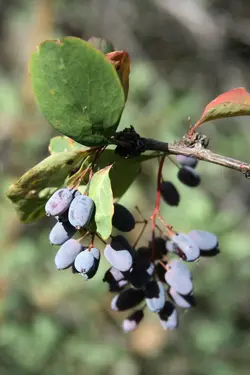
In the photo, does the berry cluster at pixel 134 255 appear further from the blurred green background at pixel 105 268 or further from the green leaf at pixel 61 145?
the blurred green background at pixel 105 268

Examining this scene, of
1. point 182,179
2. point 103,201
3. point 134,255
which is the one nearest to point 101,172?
point 103,201

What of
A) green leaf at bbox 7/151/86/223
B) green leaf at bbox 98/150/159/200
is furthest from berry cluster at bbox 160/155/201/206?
green leaf at bbox 7/151/86/223

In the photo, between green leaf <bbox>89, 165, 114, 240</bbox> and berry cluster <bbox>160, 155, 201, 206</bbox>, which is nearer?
green leaf <bbox>89, 165, 114, 240</bbox>

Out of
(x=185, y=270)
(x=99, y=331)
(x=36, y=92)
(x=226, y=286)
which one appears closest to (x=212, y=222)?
(x=226, y=286)

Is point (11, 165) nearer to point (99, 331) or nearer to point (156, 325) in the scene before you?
point (99, 331)

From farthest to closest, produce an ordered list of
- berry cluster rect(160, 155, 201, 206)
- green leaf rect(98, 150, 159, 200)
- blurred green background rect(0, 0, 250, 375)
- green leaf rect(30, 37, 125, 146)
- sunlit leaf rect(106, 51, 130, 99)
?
blurred green background rect(0, 0, 250, 375)
berry cluster rect(160, 155, 201, 206)
green leaf rect(98, 150, 159, 200)
sunlit leaf rect(106, 51, 130, 99)
green leaf rect(30, 37, 125, 146)

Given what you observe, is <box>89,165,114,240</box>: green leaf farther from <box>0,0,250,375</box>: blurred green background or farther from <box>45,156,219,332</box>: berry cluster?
<box>0,0,250,375</box>: blurred green background
